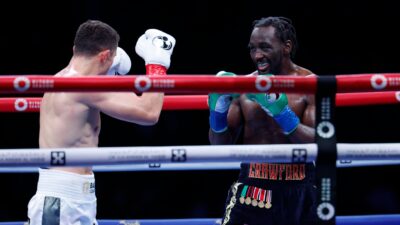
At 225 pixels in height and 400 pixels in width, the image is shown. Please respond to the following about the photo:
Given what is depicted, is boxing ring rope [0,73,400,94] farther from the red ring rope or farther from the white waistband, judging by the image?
the red ring rope

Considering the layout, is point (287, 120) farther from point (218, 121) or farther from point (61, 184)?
point (61, 184)

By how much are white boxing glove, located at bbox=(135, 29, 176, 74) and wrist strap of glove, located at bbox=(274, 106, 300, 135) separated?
0.51 m

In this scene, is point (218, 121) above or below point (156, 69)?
below

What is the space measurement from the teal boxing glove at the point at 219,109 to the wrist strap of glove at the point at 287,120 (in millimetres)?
186

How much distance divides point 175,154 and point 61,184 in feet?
2.62

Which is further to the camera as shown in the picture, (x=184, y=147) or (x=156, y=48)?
(x=156, y=48)

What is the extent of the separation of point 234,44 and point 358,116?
4.01 feet

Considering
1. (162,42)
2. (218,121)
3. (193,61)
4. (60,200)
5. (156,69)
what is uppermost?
(193,61)

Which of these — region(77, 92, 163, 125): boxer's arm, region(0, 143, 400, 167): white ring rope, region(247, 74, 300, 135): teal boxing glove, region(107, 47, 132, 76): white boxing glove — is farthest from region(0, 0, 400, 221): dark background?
region(0, 143, 400, 167): white ring rope

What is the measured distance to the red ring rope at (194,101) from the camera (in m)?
2.41

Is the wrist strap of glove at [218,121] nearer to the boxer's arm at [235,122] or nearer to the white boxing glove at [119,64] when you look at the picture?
the boxer's arm at [235,122]

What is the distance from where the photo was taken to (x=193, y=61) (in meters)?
5.48

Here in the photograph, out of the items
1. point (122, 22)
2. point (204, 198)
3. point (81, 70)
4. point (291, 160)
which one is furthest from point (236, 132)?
point (122, 22)

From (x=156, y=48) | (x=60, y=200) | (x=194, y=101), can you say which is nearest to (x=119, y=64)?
(x=156, y=48)
